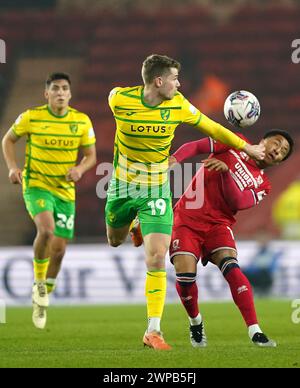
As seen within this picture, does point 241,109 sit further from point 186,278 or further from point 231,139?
point 186,278

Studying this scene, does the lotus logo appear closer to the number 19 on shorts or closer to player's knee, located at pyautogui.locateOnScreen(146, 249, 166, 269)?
the number 19 on shorts

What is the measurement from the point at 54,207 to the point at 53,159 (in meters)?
0.49

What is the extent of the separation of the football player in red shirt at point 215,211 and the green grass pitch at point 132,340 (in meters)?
0.44

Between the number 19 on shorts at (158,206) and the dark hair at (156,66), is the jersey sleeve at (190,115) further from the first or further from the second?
the number 19 on shorts at (158,206)

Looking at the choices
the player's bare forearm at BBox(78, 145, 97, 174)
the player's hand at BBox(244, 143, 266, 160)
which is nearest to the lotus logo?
the player's bare forearm at BBox(78, 145, 97, 174)

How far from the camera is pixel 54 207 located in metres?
10.5

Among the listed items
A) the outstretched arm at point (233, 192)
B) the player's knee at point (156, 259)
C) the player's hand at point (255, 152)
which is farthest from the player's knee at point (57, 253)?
the player's hand at point (255, 152)

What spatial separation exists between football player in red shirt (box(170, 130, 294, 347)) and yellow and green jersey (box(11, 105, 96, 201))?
8.31 feet

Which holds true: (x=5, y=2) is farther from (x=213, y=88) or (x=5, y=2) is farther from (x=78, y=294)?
A: (x=78, y=294)

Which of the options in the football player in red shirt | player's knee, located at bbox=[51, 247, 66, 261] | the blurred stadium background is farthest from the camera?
the blurred stadium background

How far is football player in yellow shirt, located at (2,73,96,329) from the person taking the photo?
404 inches

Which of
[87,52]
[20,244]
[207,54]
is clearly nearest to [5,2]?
[87,52]

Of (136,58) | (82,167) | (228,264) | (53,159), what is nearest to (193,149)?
(228,264)

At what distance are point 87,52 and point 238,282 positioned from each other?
16.2m
